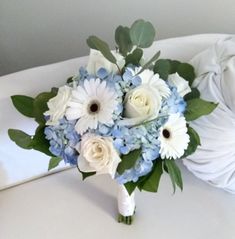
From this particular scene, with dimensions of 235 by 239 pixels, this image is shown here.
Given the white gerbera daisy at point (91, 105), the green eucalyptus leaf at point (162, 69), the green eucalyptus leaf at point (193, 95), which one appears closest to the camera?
the white gerbera daisy at point (91, 105)

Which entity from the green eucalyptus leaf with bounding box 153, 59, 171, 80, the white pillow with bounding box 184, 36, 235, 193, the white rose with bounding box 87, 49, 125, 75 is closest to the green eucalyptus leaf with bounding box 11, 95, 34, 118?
the white rose with bounding box 87, 49, 125, 75

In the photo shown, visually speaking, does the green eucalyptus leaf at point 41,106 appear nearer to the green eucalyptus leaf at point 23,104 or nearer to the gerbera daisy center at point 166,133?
the green eucalyptus leaf at point 23,104

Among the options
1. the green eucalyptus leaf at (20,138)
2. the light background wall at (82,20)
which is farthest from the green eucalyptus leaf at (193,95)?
the light background wall at (82,20)

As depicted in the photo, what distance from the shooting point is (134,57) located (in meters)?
0.80

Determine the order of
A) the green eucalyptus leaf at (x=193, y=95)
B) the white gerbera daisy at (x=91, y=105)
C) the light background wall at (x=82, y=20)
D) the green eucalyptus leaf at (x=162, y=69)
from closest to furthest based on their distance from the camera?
the white gerbera daisy at (x=91, y=105)
the green eucalyptus leaf at (x=162, y=69)
the green eucalyptus leaf at (x=193, y=95)
the light background wall at (x=82, y=20)

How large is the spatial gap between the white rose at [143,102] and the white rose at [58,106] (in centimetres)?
11

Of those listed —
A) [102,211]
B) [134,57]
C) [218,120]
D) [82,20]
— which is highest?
[134,57]

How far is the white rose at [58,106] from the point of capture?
728mm

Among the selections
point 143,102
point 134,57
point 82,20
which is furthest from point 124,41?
point 82,20

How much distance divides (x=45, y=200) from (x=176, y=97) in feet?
1.56

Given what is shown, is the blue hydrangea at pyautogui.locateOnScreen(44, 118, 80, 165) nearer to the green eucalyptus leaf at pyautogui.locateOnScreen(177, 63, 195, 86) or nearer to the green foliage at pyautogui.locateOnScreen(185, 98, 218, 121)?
the green foliage at pyautogui.locateOnScreen(185, 98, 218, 121)

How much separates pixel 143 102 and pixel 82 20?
27.3 inches

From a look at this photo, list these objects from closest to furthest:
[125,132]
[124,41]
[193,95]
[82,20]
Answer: [125,132] < [124,41] < [193,95] < [82,20]

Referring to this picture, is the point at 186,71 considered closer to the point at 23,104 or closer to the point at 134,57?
the point at 134,57
